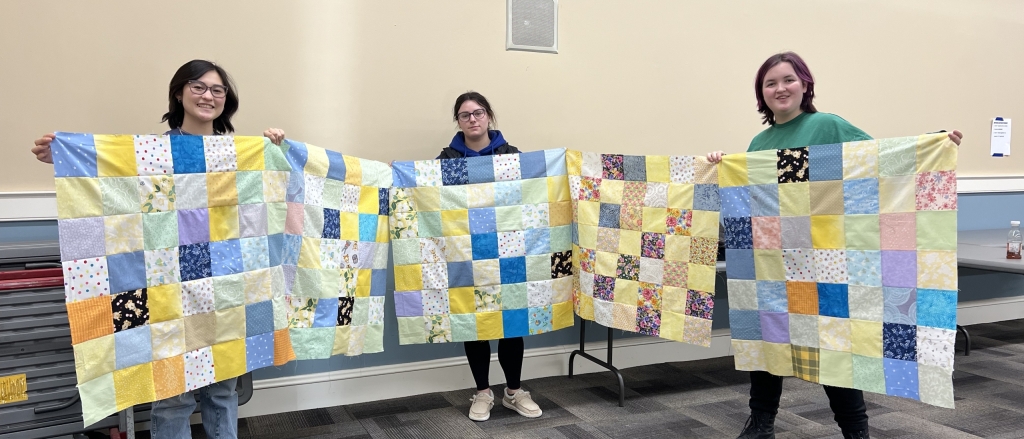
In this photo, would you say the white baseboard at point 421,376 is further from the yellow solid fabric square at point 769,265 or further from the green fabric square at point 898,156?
the green fabric square at point 898,156

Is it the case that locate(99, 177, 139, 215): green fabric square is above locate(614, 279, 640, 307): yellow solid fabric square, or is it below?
above

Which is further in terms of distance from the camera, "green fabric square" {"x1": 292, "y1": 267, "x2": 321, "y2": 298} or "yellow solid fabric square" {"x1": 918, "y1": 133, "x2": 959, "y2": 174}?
"green fabric square" {"x1": 292, "y1": 267, "x2": 321, "y2": 298}

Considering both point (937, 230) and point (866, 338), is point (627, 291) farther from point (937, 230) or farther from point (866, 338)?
point (937, 230)

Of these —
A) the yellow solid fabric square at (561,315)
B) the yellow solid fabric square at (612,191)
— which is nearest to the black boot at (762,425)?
the yellow solid fabric square at (561,315)

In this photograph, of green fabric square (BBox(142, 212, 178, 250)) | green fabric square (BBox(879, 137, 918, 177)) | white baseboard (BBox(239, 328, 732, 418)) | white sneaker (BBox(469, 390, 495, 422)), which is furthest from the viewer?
white baseboard (BBox(239, 328, 732, 418))

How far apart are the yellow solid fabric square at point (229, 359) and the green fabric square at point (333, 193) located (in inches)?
22.7

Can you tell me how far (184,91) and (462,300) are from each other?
1.27 meters

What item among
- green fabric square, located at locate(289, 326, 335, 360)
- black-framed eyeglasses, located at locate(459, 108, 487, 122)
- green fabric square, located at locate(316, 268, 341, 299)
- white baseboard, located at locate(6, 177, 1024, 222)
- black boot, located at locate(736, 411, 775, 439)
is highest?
black-framed eyeglasses, located at locate(459, 108, 487, 122)

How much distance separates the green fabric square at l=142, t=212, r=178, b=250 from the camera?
1.83 meters

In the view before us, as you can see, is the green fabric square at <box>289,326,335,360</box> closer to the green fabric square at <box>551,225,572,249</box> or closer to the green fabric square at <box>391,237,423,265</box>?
the green fabric square at <box>391,237,423,265</box>

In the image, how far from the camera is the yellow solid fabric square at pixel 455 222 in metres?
2.73

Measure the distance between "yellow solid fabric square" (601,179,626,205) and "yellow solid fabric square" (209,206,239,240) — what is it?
1.43m

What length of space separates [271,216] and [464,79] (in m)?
1.31

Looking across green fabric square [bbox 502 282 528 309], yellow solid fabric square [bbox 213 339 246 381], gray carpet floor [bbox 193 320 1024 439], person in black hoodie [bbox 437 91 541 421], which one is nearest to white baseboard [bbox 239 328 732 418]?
gray carpet floor [bbox 193 320 1024 439]
